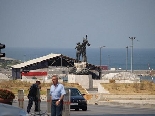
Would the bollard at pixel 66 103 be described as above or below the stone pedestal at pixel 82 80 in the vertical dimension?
below

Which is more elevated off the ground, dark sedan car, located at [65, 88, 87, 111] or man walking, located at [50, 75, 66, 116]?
man walking, located at [50, 75, 66, 116]

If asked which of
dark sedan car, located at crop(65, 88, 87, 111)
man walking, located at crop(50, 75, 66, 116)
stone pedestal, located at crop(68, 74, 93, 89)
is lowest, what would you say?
dark sedan car, located at crop(65, 88, 87, 111)

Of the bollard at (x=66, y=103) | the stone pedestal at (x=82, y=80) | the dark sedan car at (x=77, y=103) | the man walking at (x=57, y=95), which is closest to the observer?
the man walking at (x=57, y=95)

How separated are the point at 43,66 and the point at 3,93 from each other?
64614mm

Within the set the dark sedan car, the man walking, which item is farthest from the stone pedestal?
the man walking

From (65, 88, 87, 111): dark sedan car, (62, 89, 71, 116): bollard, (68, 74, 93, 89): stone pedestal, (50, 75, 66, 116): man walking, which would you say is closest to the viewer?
(50, 75, 66, 116): man walking

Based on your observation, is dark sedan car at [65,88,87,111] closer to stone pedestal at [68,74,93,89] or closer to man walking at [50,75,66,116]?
man walking at [50,75,66,116]

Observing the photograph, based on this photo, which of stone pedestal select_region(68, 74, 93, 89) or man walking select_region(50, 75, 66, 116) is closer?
man walking select_region(50, 75, 66, 116)

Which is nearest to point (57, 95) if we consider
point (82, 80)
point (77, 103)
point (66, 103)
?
point (66, 103)

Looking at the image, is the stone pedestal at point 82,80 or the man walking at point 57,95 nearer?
the man walking at point 57,95

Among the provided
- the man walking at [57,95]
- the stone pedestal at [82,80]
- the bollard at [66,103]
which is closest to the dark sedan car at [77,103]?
the bollard at [66,103]

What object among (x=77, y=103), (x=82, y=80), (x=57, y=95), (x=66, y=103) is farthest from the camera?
(x=82, y=80)

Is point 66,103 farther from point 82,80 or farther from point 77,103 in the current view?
point 82,80

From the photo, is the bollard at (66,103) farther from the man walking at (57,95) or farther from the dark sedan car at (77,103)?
the dark sedan car at (77,103)
